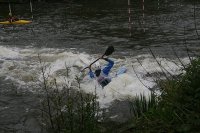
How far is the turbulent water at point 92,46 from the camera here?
10.7 meters

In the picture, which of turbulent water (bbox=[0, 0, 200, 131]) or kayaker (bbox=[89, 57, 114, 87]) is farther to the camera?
kayaker (bbox=[89, 57, 114, 87])

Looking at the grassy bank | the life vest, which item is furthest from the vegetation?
the life vest

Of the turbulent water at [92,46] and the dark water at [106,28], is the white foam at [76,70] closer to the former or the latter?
the turbulent water at [92,46]

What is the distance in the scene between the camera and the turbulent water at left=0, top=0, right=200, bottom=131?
10.7 meters

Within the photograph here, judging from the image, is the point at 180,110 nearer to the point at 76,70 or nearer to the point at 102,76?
the point at 102,76

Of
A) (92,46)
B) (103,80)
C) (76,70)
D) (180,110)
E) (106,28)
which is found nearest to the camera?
(180,110)

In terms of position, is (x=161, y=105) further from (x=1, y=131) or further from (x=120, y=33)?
(x=120, y=33)

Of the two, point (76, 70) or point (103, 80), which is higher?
point (103, 80)

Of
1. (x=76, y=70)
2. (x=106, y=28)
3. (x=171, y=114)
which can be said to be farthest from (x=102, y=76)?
(x=106, y=28)

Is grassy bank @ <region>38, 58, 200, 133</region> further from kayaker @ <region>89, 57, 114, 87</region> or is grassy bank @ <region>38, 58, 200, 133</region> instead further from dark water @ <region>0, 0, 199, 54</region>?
dark water @ <region>0, 0, 199, 54</region>

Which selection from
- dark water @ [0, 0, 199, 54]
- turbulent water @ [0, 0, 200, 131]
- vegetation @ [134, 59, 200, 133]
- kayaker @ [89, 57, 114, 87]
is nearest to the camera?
vegetation @ [134, 59, 200, 133]

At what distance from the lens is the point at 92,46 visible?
17578 millimetres

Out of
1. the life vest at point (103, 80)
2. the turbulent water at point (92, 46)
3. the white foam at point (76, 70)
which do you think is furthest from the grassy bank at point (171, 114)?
the life vest at point (103, 80)

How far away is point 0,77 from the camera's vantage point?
12.7m
